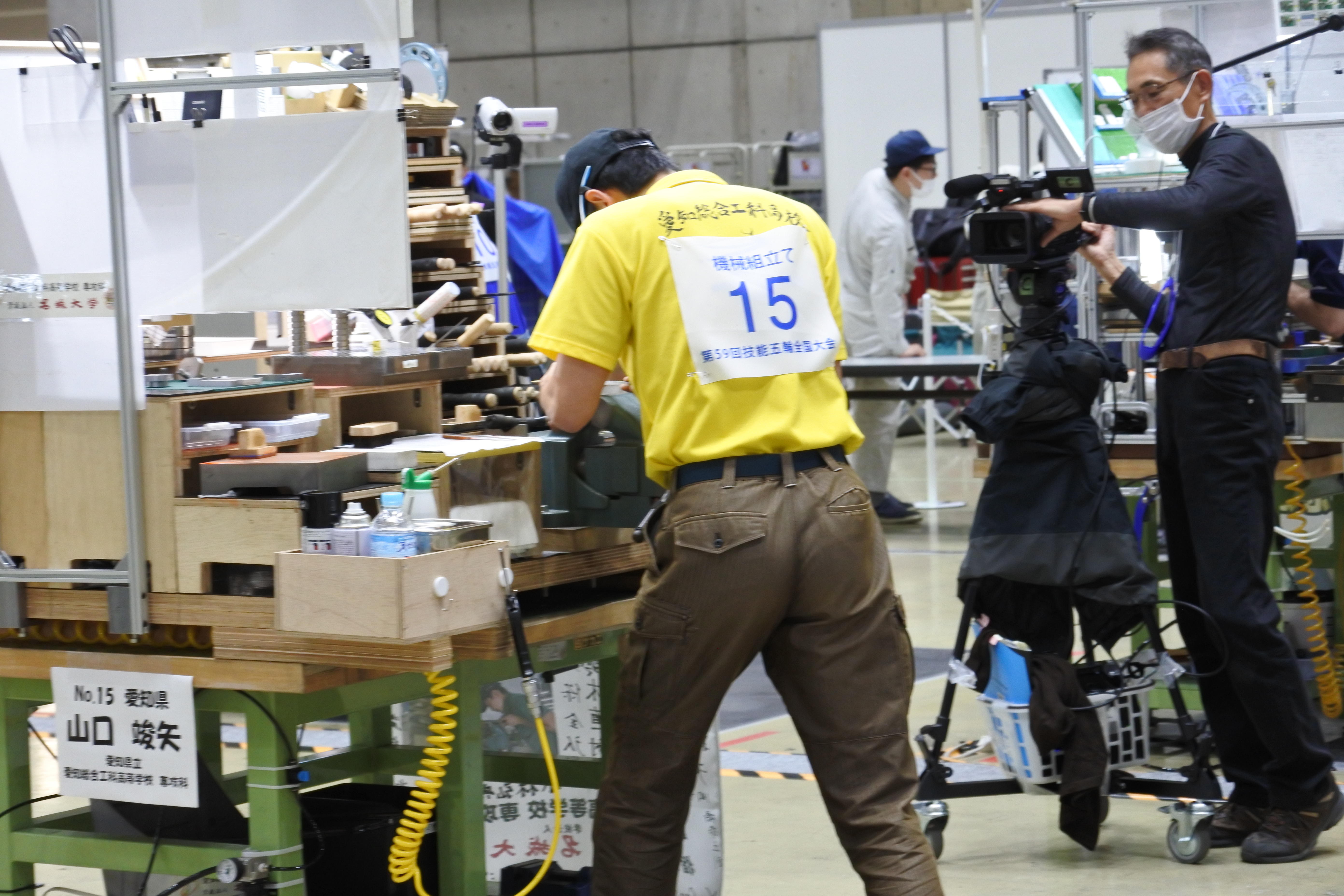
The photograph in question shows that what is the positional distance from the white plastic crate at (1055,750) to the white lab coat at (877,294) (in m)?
4.14

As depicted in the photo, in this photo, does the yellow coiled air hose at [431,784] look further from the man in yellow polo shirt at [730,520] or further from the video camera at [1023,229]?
the video camera at [1023,229]

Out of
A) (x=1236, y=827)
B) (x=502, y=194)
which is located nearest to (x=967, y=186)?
(x=502, y=194)

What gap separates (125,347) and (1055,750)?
84.0 inches

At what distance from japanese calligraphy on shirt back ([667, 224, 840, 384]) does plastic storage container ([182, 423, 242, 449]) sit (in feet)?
2.36

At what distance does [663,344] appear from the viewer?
2580 millimetres

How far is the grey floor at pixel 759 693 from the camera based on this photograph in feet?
16.7

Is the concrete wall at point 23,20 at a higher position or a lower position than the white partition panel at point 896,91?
lower

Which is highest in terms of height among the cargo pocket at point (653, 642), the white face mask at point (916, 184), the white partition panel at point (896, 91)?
the white partition panel at point (896, 91)

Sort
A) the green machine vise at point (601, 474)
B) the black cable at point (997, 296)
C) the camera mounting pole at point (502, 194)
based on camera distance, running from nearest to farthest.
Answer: the green machine vise at point (601, 474)
the black cable at point (997, 296)
the camera mounting pole at point (502, 194)

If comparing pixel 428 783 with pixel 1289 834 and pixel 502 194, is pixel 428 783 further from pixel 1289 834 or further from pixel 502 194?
pixel 1289 834

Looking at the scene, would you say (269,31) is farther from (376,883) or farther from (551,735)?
(551,735)

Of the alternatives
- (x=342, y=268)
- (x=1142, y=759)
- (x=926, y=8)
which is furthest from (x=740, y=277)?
(x=926, y=8)

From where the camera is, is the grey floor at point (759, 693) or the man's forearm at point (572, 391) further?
the grey floor at point (759, 693)

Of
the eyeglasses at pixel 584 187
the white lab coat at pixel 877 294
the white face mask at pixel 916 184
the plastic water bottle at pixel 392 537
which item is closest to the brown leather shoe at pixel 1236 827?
the eyeglasses at pixel 584 187
